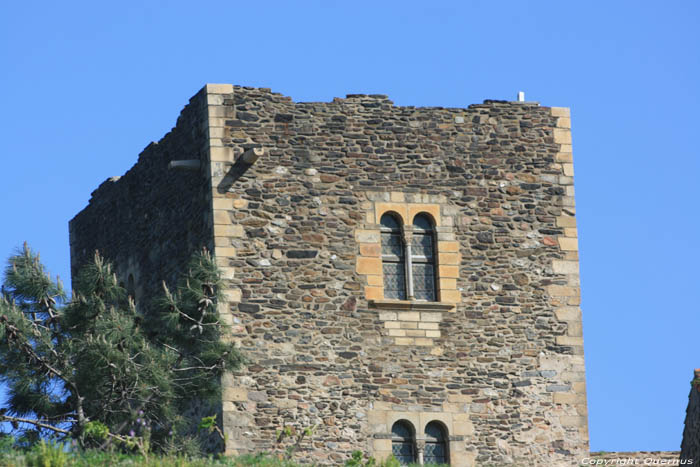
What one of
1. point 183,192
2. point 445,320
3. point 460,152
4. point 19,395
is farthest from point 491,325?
point 19,395

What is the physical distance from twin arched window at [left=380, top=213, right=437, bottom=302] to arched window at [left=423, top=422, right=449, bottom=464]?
1.99 metres

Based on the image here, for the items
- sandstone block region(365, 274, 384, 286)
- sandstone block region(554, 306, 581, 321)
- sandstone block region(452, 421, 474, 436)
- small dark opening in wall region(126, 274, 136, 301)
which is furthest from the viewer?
small dark opening in wall region(126, 274, 136, 301)

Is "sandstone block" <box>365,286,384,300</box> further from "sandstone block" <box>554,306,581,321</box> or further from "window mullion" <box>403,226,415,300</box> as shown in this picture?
"sandstone block" <box>554,306,581,321</box>

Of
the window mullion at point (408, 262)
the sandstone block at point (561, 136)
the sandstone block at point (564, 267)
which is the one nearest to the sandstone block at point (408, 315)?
the window mullion at point (408, 262)

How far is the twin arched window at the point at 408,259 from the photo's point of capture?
95.0ft

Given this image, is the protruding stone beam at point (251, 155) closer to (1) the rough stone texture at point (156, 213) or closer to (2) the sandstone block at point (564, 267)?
(1) the rough stone texture at point (156, 213)

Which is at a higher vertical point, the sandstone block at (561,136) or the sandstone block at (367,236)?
the sandstone block at (561,136)

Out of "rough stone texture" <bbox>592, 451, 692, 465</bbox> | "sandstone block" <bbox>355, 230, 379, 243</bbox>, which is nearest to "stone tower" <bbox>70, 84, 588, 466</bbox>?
"sandstone block" <bbox>355, 230, 379, 243</bbox>

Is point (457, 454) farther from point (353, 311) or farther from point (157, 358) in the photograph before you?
point (157, 358)

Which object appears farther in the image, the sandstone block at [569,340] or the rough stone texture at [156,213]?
the sandstone block at [569,340]

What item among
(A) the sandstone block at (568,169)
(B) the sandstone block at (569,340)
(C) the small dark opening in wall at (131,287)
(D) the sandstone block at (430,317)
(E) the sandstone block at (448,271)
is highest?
(A) the sandstone block at (568,169)

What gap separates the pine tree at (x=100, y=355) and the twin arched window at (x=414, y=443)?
2.84 metres

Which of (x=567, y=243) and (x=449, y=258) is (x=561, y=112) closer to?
(x=567, y=243)

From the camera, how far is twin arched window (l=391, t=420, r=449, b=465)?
92.5 feet
